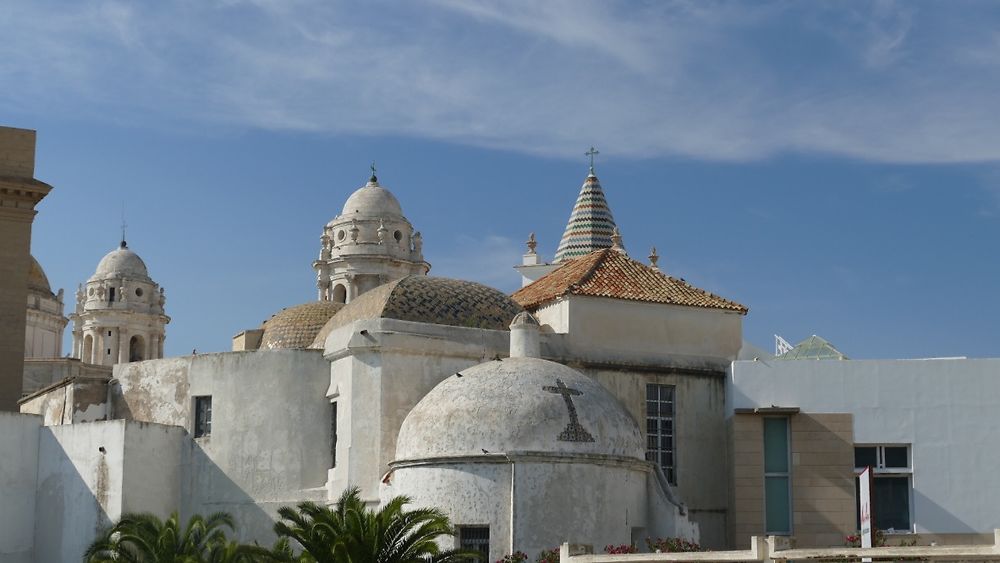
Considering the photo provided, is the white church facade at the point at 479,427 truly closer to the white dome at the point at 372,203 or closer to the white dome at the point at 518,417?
the white dome at the point at 518,417

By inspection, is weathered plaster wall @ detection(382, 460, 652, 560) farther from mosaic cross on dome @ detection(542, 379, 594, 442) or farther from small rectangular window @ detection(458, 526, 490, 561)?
mosaic cross on dome @ detection(542, 379, 594, 442)

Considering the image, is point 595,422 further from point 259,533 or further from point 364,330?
point 259,533

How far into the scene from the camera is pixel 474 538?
29.1 meters

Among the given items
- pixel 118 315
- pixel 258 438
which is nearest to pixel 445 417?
pixel 258 438

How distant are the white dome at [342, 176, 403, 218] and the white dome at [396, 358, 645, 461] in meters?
23.0

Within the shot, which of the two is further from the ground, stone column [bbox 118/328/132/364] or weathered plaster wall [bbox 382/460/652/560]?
stone column [bbox 118/328/132/364]

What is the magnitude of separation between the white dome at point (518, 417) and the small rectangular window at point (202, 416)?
511 cm

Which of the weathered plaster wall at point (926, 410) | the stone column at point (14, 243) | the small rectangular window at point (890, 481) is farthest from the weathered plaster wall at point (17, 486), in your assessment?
the small rectangular window at point (890, 481)

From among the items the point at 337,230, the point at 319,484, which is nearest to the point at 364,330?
the point at 319,484

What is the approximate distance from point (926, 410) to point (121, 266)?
1611 inches

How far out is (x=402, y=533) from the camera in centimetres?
2602

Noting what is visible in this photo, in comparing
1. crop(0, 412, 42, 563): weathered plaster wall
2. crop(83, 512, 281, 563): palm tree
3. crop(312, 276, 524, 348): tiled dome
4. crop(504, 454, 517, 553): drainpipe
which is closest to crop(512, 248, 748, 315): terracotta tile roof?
crop(312, 276, 524, 348): tiled dome

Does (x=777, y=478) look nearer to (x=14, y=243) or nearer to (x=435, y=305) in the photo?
(x=435, y=305)

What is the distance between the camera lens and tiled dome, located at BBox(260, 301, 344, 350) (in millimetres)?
37531
